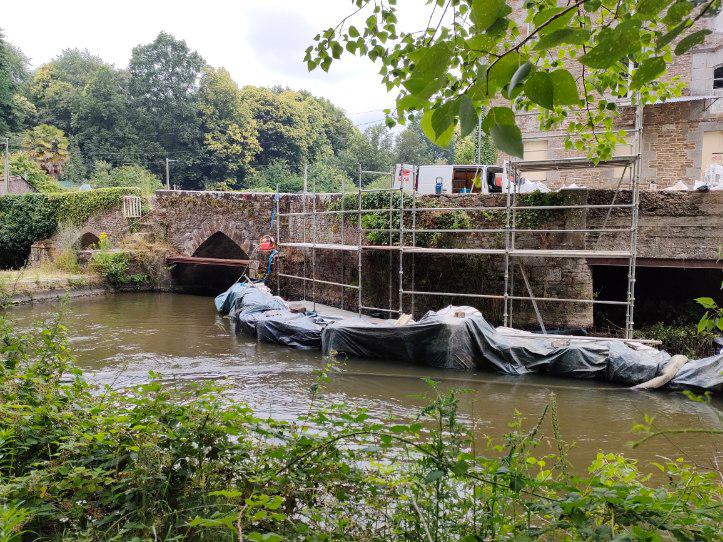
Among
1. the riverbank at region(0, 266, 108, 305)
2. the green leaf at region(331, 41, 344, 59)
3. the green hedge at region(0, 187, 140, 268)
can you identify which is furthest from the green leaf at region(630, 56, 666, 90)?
the green hedge at region(0, 187, 140, 268)

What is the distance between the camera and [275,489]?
2.20m

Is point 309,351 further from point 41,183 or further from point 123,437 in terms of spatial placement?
point 41,183

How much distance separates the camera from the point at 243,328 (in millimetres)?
10172

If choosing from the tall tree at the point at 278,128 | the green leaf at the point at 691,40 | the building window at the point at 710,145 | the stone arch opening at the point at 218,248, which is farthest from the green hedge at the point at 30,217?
the green leaf at the point at 691,40

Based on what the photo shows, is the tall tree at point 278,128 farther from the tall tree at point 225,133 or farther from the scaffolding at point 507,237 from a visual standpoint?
the scaffolding at point 507,237

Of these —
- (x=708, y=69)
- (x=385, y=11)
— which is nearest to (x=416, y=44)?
(x=385, y=11)

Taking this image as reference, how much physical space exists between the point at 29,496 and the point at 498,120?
2220 mm

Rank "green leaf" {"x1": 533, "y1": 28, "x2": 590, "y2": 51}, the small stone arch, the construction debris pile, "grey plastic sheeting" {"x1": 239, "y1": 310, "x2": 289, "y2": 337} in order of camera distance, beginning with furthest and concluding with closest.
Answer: the small stone arch < "grey plastic sheeting" {"x1": 239, "y1": 310, "x2": 289, "y2": 337} < the construction debris pile < "green leaf" {"x1": 533, "y1": 28, "x2": 590, "y2": 51}

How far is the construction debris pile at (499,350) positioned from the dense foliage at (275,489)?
4438mm

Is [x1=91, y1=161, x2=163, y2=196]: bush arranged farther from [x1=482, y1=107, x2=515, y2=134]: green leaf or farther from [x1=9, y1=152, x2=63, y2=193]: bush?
[x1=482, y1=107, x2=515, y2=134]: green leaf

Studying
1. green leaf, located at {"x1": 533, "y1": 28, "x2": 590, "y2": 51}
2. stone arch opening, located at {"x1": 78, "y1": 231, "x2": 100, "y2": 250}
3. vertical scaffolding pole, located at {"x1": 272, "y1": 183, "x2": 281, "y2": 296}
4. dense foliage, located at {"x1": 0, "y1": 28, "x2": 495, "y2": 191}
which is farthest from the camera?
dense foliage, located at {"x1": 0, "y1": 28, "x2": 495, "y2": 191}

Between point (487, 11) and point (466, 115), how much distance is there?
0.32 m

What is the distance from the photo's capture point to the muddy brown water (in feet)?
17.2

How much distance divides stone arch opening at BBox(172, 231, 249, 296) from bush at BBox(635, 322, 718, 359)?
1126cm
